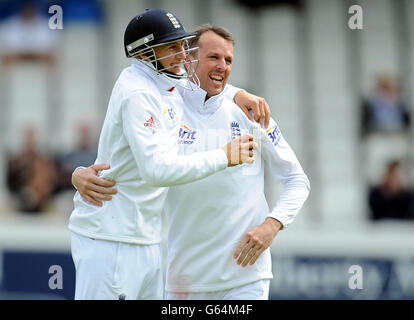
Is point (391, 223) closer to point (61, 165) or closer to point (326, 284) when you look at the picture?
point (326, 284)

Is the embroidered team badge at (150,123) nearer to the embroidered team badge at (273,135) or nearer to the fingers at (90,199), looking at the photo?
the fingers at (90,199)

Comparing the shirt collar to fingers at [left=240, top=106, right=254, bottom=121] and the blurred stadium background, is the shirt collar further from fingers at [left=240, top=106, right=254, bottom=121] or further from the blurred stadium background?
the blurred stadium background

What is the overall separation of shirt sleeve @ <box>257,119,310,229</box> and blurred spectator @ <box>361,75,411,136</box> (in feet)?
20.3

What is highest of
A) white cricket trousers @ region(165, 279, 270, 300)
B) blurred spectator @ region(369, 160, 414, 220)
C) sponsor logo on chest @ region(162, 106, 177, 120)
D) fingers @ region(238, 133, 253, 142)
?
sponsor logo on chest @ region(162, 106, 177, 120)

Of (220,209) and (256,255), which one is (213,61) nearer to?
(220,209)

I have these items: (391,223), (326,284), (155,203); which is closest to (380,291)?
(326,284)

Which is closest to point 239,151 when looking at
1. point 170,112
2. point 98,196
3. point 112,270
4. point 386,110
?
point 170,112

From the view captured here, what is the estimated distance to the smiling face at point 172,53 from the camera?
4.34m

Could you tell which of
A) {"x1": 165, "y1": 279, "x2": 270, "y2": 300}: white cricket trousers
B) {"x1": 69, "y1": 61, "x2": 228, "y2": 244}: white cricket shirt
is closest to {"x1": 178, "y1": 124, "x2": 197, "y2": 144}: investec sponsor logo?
{"x1": 69, "y1": 61, "x2": 228, "y2": 244}: white cricket shirt

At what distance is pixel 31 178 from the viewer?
9922 mm

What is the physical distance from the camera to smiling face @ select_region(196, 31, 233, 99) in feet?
15.1

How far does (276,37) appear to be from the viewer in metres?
12.3

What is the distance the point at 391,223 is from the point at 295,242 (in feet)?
5.74
